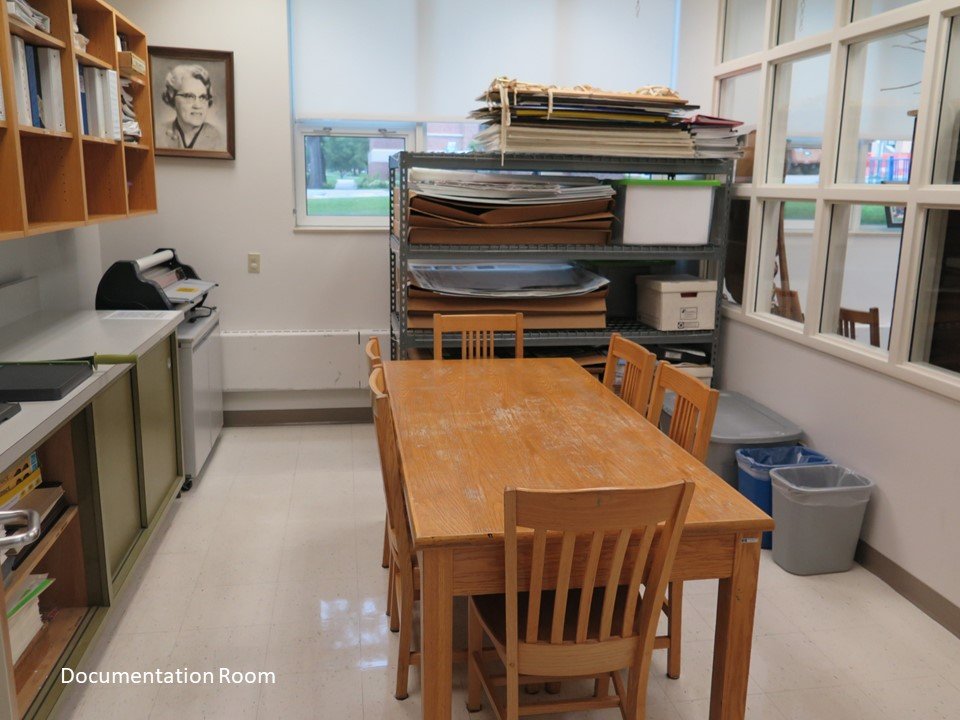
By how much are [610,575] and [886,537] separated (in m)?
1.78

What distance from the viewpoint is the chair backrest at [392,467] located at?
2.10 metres

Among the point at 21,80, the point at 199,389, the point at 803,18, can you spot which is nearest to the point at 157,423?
the point at 199,389

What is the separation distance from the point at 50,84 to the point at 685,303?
2.83m

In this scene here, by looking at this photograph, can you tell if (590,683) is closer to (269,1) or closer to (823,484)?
(823,484)

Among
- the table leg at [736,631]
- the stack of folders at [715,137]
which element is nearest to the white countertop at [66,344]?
the table leg at [736,631]

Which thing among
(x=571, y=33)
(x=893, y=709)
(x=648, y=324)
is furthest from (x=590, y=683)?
(x=571, y=33)

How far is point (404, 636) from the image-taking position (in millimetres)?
2217

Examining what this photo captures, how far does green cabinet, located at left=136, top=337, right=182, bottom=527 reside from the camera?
9.60ft

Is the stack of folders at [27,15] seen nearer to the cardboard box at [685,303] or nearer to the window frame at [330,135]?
the window frame at [330,135]

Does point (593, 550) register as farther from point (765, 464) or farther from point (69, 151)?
point (69, 151)

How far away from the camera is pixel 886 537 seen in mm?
2916

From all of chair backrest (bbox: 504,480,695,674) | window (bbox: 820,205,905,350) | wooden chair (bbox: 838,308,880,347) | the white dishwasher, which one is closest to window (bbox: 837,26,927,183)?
window (bbox: 820,205,905,350)

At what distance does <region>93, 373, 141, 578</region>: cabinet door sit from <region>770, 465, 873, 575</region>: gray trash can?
234 centimetres

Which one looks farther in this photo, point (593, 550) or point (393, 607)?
point (393, 607)
